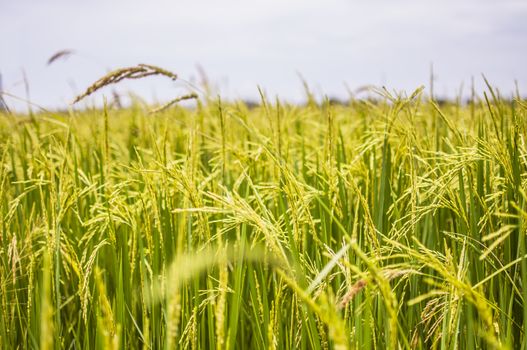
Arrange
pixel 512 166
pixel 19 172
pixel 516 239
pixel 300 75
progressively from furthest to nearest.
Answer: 1. pixel 300 75
2. pixel 19 172
3. pixel 516 239
4. pixel 512 166

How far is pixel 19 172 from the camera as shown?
2.31 m

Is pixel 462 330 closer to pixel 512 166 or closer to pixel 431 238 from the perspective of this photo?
pixel 431 238

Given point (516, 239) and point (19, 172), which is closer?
point (516, 239)

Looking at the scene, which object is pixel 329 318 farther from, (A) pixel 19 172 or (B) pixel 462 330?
(A) pixel 19 172

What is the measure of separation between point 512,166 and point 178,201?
3.74ft

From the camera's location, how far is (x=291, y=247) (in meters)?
0.99

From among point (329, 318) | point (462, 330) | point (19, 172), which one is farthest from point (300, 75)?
point (329, 318)

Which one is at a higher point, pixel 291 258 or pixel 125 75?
pixel 125 75

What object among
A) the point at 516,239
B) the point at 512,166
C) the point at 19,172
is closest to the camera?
the point at 512,166

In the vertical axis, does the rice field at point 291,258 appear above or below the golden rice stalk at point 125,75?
below

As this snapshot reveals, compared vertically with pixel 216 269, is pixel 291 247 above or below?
above

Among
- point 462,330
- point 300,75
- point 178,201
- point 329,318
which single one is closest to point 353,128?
point 300,75

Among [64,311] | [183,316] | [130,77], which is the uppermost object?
[130,77]

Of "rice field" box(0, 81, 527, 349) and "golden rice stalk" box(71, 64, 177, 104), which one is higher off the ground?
"golden rice stalk" box(71, 64, 177, 104)
